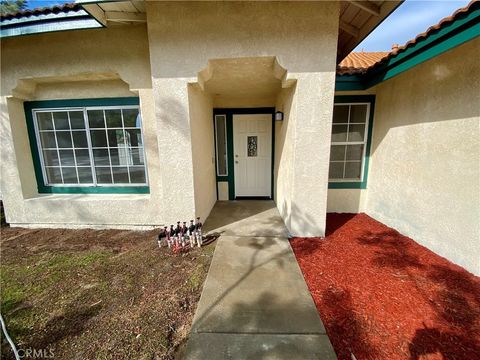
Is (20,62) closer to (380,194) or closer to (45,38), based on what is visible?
(45,38)

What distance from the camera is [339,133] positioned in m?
4.65

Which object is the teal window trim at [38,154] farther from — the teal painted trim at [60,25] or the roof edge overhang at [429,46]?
the roof edge overhang at [429,46]

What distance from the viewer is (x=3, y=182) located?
4055 millimetres

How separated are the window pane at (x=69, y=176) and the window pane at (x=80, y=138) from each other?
57 cm

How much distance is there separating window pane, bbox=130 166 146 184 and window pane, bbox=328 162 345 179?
421 centimetres

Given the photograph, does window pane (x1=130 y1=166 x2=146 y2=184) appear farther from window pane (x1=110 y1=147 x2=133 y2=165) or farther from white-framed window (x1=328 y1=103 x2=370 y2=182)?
white-framed window (x1=328 y1=103 x2=370 y2=182)

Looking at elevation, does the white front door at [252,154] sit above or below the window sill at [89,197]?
above

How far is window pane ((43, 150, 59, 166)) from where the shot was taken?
4.32 meters

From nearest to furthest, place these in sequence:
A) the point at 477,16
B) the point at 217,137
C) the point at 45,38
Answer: the point at 477,16
the point at 45,38
the point at 217,137

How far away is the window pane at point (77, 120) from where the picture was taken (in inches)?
162

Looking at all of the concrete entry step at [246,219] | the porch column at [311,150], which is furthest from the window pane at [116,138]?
the porch column at [311,150]

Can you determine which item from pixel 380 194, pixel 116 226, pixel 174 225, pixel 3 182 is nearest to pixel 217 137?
pixel 174 225

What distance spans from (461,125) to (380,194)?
190cm

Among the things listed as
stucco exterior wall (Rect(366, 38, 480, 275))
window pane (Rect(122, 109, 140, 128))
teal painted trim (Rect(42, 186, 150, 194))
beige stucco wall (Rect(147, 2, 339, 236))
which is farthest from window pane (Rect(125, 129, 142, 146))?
stucco exterior wall (Rect(366, 38, 480, 275))
